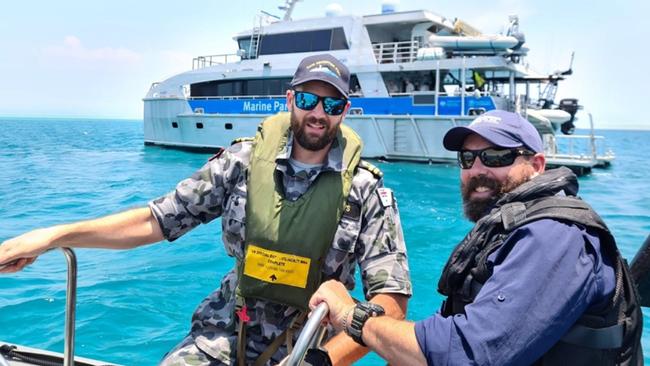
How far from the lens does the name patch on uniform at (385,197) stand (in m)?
1.96

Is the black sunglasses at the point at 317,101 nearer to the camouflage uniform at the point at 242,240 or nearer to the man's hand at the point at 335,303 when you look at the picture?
the camouflage uniform at the point at 242,240

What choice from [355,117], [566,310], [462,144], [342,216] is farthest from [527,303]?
[355,117]

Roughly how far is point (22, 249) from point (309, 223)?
97cm

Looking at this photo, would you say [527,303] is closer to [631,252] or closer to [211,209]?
[211,209]

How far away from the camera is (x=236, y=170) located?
81.6 inches

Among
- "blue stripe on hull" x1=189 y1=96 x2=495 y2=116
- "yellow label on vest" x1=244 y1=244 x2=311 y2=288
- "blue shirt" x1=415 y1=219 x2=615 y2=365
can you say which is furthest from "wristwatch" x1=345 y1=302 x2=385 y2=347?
"blue stripe on hull" x1=189 y1=96 x2=495 y2=116

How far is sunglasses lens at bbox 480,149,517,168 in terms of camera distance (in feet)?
5.15

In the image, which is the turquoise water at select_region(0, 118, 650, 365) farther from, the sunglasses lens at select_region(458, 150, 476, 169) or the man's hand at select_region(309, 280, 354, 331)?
the sunglasses lens at select_region(458, 150, 476, 169)

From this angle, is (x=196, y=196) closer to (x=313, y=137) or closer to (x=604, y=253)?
(x=313, y=137)

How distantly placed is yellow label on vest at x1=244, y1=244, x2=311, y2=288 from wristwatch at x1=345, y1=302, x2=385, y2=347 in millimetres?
423

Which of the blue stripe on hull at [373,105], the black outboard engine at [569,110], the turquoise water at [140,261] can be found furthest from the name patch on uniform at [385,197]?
the black outboard engine at [569,110]

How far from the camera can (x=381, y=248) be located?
74.9 inches

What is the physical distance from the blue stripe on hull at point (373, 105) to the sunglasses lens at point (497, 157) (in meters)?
13.7

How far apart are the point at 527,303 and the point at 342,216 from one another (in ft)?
2.81
